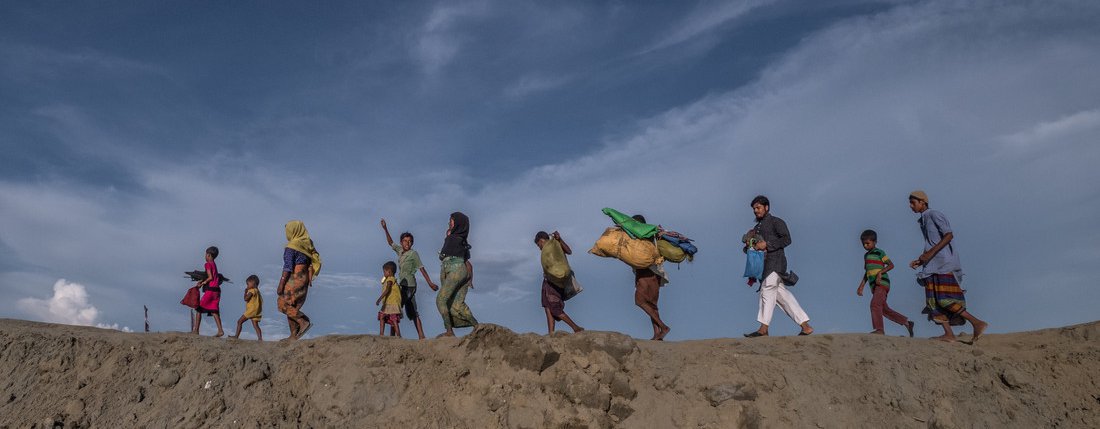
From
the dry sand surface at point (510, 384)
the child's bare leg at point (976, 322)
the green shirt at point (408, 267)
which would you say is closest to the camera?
the dry sand surface at point (510, 384)

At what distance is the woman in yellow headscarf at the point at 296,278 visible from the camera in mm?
9594

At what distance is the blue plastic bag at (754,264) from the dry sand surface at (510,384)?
135 cm

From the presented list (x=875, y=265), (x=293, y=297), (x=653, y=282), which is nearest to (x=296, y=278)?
(x=293, y=297)

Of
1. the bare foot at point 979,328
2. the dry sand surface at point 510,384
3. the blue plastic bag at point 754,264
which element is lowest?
the dry sand surface at point 510,384

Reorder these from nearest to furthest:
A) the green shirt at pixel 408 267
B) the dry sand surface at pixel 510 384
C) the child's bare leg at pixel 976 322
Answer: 1. the dry sand surface at pixel 510 384
2. the child's bare leg at pixel 976 322
3. the green shirt at pixel 408 267

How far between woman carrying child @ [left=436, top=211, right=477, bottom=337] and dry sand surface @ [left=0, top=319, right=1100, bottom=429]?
176cm

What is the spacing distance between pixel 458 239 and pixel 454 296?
2.65ft

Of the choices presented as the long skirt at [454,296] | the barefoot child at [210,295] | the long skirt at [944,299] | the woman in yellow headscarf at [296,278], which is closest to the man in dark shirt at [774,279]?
the long skirt at [944,299]

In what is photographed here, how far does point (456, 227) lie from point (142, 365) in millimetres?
4171

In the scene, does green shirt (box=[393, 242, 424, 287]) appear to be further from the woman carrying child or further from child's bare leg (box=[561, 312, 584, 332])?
child's bare leg (box=[561, 312, 584, 332])

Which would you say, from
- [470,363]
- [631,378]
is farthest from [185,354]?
[631,378]

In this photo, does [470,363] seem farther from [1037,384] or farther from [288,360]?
[1037,384]

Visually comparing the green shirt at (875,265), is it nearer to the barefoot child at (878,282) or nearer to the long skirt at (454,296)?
the barefoot child at (878,282)

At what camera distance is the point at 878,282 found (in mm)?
8953
